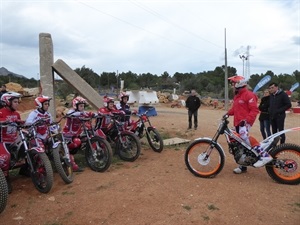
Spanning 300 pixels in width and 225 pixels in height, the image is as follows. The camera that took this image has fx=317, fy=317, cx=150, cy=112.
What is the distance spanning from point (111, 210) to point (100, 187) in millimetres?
998

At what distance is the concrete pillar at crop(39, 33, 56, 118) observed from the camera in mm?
8992

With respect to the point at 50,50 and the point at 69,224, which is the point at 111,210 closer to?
→ the point at 69,224

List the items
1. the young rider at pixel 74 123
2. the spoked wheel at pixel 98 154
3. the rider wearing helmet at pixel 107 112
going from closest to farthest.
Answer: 1. the spoked wheel at pixel 98 154
2. the young rider at pixel 74 123
3. the rider wearing helmet at pixel 107 112

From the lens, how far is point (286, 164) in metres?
5.27

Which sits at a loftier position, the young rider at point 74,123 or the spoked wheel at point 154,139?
the young rider at point 74,123

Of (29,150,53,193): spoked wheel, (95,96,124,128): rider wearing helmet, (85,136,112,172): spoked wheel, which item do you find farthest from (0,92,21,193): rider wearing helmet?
(95,96,124,128): rider wearing helmet

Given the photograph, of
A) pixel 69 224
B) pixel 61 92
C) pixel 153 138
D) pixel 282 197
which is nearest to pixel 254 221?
pixel 282 197

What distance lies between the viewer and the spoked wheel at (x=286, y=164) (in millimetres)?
5230

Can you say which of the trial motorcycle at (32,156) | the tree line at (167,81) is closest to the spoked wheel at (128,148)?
the trial motorcycle at (32,156)

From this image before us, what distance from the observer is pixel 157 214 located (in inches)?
161

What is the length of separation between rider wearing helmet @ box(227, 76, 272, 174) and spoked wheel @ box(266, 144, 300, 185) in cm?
21

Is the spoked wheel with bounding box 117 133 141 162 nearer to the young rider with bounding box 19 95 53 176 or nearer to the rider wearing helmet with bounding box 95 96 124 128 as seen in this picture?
the rider wearing helmet with bounding box 95 96 124 128

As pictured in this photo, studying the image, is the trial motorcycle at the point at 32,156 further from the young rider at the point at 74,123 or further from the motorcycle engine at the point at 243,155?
the motorcycle engine at the point at 243,155

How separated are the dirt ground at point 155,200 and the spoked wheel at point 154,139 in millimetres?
1619
